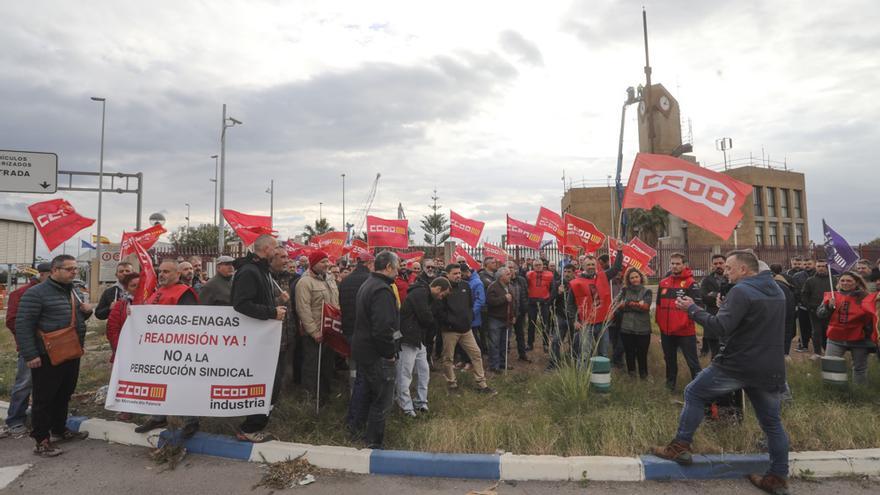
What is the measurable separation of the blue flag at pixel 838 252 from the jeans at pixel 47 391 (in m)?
9.94

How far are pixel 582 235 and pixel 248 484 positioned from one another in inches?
341

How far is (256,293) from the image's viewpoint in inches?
192

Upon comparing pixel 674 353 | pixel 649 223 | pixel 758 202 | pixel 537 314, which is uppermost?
pixel 758 202

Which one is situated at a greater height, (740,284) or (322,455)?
(740,284)

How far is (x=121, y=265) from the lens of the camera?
6.46 m

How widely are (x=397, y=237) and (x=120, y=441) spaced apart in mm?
10679

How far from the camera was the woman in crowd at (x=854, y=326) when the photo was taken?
21.3ft

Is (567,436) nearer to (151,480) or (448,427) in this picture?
(448,427)

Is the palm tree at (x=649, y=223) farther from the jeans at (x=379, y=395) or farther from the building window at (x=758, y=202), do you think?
the jeans at (x=379, y=395)

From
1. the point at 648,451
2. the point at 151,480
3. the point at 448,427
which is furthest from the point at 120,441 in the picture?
the point at 648,451

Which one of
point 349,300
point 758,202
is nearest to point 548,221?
point 349,300

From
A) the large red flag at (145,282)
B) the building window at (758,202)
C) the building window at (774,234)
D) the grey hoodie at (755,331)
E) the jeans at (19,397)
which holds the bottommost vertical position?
the jeans at (19,397)

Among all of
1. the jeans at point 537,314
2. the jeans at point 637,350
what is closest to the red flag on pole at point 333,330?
the jeans at point 637,350

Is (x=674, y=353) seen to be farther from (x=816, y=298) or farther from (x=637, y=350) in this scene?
(x=816, y=298)
